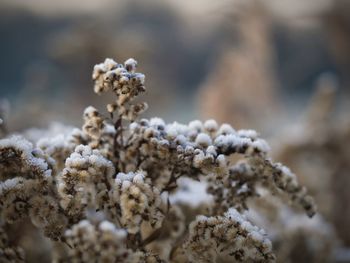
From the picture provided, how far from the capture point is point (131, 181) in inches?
59.2

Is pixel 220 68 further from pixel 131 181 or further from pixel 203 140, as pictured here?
pixel 131 181

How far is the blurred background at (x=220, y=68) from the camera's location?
4559mm

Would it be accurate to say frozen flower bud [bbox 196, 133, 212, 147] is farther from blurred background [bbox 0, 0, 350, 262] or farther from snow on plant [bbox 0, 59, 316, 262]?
blurred background [bbox 0, 0, 350, 262]

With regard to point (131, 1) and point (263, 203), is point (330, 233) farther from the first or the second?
point (131, 1)

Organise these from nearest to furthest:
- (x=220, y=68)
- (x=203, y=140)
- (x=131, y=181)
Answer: (x=131, y=181)
(x=203, y=140)
(x=220, y=68)

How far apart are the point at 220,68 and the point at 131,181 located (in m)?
6.70

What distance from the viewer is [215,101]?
7.52 metres

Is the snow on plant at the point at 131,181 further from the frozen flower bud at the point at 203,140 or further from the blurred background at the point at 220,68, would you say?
the blurred background at the point at 220,68

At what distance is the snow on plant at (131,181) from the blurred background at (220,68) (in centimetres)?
71

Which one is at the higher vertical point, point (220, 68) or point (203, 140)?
point (220, 68)

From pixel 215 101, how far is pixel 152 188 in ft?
19.9

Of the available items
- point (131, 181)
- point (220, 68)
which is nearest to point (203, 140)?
point (131, 181)

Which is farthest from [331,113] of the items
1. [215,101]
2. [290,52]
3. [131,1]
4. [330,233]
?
[131,1]

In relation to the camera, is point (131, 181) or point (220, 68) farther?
point (220, 68)
